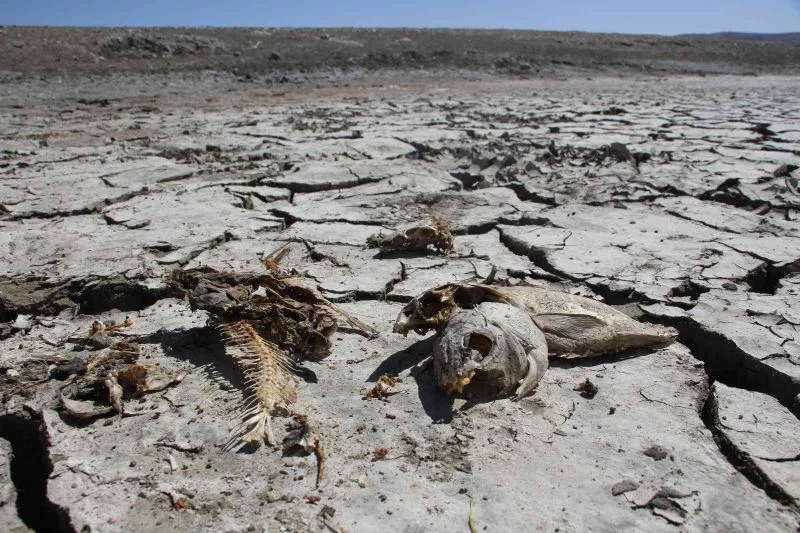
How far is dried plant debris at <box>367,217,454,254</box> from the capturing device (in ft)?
10.5

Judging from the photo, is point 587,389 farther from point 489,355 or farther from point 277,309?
point 277,309

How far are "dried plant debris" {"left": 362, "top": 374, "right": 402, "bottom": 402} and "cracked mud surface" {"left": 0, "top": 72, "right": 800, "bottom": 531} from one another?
0.03 metres

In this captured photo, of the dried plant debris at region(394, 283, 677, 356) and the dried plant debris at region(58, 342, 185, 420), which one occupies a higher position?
Answer: the dried plant debris at region(394, 283, 677, 356)

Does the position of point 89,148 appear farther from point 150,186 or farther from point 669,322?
point 669,322

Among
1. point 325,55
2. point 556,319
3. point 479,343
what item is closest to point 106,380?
point 479,343

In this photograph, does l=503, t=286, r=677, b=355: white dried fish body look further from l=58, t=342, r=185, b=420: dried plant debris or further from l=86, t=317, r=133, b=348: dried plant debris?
l=86, t=317, r=133, b=348: dried plant debris

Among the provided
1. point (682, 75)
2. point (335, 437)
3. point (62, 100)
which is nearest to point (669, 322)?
point (335, 437)

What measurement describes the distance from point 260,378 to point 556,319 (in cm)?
100

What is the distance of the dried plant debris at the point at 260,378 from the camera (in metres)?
1.76

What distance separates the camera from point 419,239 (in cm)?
323

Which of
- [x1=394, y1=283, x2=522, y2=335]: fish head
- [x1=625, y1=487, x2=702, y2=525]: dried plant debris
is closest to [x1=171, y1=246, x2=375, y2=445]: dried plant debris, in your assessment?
[x1=394, y1=283, x2=522, y2=335]: fish head

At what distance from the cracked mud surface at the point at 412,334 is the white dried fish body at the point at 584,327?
54mm

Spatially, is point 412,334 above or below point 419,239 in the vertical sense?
below

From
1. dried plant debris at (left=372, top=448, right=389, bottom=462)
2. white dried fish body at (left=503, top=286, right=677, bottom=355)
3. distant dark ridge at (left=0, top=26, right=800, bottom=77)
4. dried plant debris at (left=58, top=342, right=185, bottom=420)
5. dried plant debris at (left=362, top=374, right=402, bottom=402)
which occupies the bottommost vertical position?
dried plant debris at (left=372, top=448, right=389, bottom=462)
